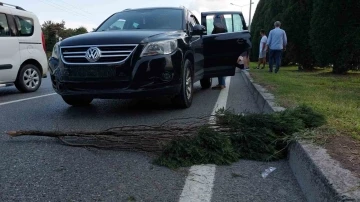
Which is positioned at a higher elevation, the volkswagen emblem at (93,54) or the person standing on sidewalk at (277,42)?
the volkswagen emblem at (93,54)

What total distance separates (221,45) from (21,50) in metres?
4.36

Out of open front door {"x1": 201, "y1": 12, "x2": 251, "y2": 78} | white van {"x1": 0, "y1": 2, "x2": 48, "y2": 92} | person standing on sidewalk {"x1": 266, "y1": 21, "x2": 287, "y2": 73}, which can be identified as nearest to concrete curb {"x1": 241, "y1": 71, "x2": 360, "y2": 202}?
open front door {"x1": 201, "y1": 12, "x2": 251, "y2": 78}

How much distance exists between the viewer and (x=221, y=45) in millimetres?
7465

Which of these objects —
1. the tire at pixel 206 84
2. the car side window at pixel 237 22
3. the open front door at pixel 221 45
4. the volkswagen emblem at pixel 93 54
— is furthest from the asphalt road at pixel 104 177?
the car side window at pixel 237 22

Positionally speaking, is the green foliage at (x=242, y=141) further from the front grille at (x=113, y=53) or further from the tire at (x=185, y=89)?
the tire at (x=185, y=89)

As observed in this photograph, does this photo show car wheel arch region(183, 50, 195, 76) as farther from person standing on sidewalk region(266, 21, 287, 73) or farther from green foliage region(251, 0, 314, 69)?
green foliage region(251, 0, 314, 69)

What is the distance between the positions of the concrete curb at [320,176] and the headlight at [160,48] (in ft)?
7.77

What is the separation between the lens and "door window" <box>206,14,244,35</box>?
7789mm

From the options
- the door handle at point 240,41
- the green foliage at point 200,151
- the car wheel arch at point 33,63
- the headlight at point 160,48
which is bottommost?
Answer: the green foliage at point 200,151

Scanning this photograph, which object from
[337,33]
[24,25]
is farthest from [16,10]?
[337,33]

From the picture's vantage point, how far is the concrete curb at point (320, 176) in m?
2.10

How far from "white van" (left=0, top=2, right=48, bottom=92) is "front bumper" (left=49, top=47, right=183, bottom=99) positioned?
11.1 ft

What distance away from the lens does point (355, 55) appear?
434 inches

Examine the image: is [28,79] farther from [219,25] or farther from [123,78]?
[123,78]
